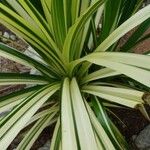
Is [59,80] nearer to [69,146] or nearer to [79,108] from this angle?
[79,108]

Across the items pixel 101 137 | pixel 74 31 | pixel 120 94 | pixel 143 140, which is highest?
pixel 74 31

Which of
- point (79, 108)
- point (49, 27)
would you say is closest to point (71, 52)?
point (49, 27)

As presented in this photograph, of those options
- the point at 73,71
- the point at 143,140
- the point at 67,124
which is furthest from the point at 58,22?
the point at 143,140

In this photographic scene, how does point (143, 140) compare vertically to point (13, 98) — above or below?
below

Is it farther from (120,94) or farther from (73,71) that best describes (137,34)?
(120,94)

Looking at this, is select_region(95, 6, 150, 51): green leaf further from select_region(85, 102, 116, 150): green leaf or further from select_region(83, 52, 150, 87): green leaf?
select_region(85, 102, 116, 150): green leaf
